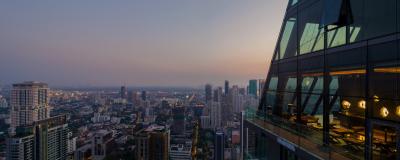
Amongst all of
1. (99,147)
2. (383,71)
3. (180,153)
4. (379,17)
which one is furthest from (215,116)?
(383,71)

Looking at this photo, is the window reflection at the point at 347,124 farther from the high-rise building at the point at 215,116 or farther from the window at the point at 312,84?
the high-rise building at the point at 215,116

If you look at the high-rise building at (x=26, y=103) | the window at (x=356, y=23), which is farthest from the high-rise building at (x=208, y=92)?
the window at (x=356, y=23)

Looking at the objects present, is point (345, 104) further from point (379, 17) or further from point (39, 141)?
point (39, 141)

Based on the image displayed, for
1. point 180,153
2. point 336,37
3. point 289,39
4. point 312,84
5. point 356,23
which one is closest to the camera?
point 356,23

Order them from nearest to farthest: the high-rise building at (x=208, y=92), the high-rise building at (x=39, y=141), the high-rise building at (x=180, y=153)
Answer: the high-rise building at (x=39, y=141)
the high-rise building at (x=180, y=153)
the high-rise building at (x=208, y=92)

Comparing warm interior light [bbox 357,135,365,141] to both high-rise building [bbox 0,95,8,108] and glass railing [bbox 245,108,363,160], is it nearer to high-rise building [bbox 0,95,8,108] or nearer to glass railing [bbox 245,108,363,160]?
glass railing [bbox 245,108,363,160]

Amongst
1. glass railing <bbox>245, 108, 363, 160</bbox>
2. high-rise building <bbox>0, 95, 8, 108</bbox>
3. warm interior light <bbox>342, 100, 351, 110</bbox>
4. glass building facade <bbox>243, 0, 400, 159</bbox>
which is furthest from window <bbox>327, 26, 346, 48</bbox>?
high-rise building <bbox>0, 95, 8, 108</bbox>
